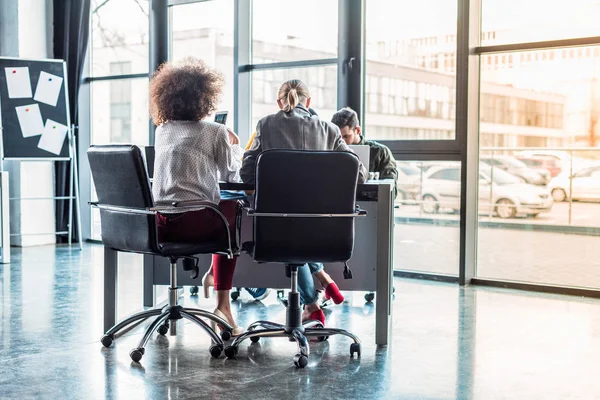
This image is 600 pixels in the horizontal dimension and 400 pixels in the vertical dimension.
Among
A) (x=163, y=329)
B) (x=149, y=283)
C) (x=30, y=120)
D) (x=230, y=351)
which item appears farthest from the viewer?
(x=30, y=120)

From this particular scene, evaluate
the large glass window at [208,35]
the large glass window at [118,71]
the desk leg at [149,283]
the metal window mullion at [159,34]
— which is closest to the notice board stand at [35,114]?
the large glass window at [118,71]

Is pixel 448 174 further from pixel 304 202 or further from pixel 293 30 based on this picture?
pixel 304 202

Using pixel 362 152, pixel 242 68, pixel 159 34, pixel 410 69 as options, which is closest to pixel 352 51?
pixel 410 69

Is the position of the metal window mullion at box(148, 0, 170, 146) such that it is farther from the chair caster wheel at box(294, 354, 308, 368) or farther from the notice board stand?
the chair caster wheel at box(294, 354, 308, 368)

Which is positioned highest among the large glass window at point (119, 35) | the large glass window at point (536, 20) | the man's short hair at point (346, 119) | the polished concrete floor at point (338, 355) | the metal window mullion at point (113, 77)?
the large glass window at point (119, 35)

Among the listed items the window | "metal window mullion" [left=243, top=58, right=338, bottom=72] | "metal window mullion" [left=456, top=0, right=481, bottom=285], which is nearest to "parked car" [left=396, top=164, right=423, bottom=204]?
the window

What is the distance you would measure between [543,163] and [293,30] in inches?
91.7

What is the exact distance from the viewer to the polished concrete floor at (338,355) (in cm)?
292

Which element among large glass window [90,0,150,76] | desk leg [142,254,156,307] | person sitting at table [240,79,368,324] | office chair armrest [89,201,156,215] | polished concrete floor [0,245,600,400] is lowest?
polished concrete floor [0,245,600,400]

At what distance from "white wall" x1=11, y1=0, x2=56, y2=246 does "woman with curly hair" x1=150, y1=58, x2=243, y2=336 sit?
13.7 feet

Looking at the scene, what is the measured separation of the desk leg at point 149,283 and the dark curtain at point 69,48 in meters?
2.93

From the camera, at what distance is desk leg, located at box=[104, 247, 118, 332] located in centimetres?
383

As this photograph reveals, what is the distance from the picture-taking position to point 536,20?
523 cm

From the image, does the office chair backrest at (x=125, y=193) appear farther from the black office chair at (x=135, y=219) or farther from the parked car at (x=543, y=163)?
the parked car at (x=543, y=163)
